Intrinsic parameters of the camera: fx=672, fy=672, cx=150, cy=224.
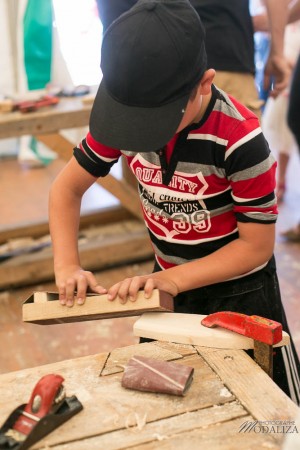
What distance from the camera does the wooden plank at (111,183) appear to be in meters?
3.28

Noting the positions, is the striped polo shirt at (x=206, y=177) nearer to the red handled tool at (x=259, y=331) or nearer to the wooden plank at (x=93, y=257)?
the red handled tool at (x=259, y=331)

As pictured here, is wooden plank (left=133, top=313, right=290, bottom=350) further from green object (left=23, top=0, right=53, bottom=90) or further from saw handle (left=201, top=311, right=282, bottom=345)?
green object (left=23, top=0, right=53, bottom=90)

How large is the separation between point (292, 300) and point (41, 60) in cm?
286

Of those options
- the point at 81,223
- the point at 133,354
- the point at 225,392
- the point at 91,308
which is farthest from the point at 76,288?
the point at 81,223

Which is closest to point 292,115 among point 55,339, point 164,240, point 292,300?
point 292,300

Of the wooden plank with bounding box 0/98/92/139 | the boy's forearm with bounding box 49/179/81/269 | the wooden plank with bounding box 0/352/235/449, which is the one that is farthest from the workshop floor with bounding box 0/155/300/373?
the wooden plank with bounding box 0/352/235/449

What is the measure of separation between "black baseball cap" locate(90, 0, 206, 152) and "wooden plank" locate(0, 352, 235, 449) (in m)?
0.43

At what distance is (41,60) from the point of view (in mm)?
5000

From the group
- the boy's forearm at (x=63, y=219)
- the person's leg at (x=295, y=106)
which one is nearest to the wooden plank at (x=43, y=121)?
the person's leg at (x=295, y=106)

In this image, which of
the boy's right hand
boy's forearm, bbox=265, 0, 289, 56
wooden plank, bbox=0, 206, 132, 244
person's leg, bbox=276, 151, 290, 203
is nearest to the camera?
the boy's right hand

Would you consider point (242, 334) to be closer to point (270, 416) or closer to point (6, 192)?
point (270, 416)

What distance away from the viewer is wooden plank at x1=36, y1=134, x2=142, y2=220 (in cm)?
328

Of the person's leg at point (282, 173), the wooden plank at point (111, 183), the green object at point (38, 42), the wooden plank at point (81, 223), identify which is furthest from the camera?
the green object at point (38, 42)

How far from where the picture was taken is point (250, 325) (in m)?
1.29
